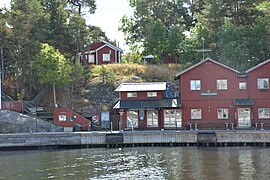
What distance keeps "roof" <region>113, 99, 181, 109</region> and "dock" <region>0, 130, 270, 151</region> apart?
4.01 meters

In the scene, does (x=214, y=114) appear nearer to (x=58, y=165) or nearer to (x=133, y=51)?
(x=58, y=165)

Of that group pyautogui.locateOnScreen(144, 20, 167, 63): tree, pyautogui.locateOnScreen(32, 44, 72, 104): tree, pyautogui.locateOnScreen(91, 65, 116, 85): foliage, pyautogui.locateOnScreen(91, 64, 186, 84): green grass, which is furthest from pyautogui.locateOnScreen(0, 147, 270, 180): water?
pyautogui.locateOnScreen(144, 20, 167, 63): tree

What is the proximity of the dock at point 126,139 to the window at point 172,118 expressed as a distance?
12.3ft

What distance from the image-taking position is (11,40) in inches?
2170

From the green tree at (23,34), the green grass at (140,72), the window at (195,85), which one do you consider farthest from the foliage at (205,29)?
the green tree at (23,34)

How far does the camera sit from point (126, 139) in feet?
140

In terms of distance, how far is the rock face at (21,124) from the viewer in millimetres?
46156

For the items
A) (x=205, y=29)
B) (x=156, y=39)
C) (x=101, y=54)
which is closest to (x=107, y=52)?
(x=101, y=54)

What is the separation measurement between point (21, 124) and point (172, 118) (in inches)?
644

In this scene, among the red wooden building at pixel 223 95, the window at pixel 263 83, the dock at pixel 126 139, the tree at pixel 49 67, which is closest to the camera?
the dock at pixel 126 139

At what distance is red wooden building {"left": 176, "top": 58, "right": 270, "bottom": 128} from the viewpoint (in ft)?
152

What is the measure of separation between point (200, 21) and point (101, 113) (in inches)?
1000

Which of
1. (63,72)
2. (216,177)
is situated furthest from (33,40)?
(216,177)

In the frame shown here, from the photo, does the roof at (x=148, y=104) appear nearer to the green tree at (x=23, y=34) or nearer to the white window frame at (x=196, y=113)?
the white window frame at (x=196, y=113)
